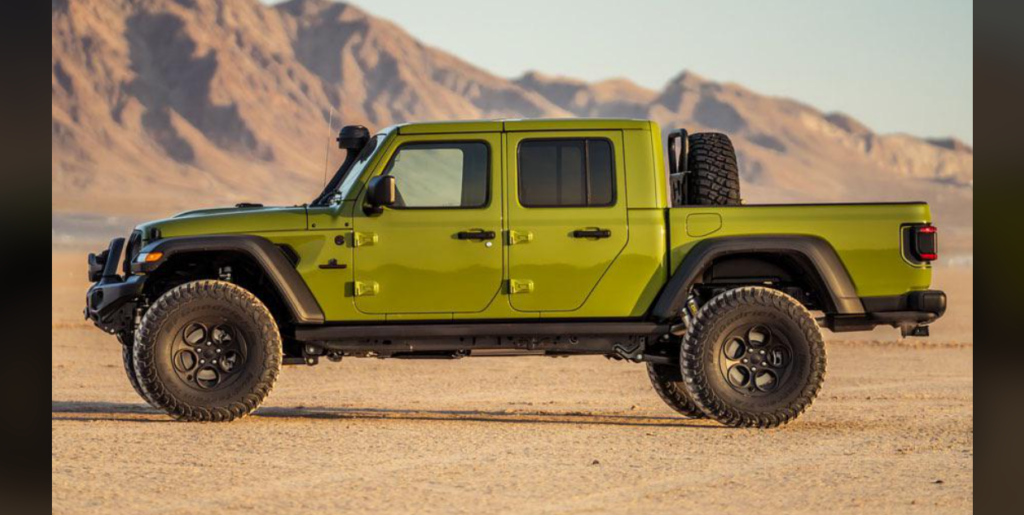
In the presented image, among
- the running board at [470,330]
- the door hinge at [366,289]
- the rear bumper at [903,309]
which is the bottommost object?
the running board at [470,330]

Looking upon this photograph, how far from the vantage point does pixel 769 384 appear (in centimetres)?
1101

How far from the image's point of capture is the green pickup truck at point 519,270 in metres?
10.9

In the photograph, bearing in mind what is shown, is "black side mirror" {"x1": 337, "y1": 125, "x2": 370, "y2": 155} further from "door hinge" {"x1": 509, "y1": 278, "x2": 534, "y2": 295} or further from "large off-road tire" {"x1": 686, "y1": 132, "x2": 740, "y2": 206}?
"large off-road tire" {"x1": 686, "y1": 132, "x2": 740, "y2": 206}

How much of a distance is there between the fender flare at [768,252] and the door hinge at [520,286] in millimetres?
910

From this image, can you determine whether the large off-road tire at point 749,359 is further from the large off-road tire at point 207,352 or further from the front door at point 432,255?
the large off-road tire at point 207,352

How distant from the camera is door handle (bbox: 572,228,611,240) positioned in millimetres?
10930

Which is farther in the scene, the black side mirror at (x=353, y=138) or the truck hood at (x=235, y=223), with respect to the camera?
the black side mirror at (x=353, y=138)

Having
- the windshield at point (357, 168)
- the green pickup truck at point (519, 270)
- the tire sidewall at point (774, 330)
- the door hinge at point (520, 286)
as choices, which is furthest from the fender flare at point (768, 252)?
the windshield at point (357, 168)

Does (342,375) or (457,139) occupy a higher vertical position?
(457,139)

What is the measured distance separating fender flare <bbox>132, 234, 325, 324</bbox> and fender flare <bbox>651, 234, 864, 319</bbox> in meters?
2.50
